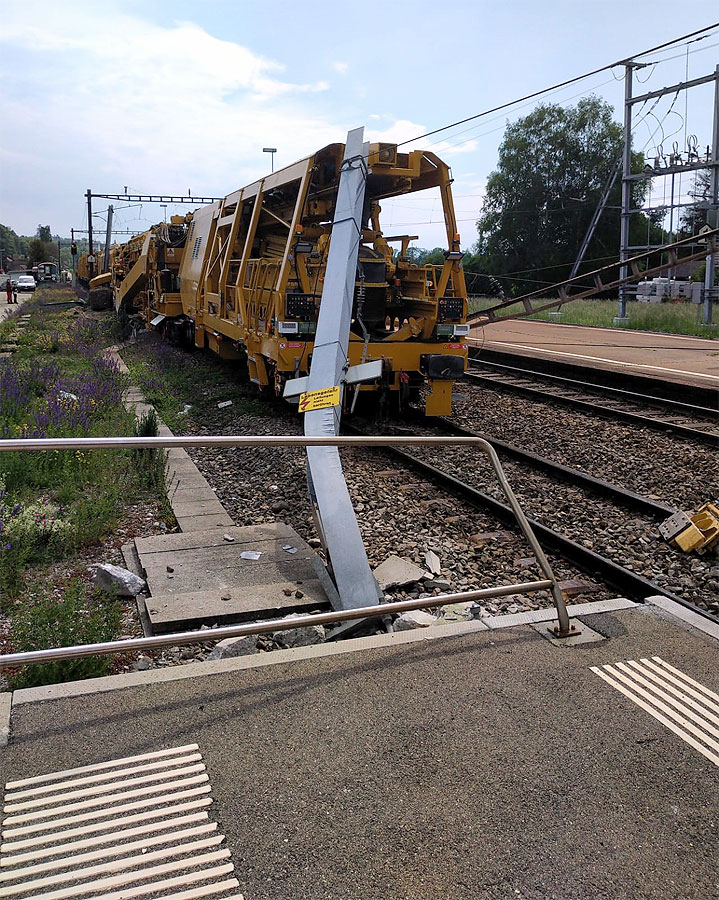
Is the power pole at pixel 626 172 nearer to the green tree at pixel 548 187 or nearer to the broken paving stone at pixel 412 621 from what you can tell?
the broken paving stone at pixel 412 621

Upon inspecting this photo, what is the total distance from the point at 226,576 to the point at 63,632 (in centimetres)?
147

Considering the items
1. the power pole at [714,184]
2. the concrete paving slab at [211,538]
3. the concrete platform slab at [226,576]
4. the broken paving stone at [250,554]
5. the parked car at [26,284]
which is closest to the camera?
the concrete platform slab at [226,576]

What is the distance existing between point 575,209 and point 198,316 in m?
53.5

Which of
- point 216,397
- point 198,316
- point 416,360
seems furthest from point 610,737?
point 198,316

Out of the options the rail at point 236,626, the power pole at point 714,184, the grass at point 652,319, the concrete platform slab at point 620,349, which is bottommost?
the rail at point 236,626

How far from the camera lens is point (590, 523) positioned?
6930mm

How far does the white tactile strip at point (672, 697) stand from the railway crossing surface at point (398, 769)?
0.4 inches

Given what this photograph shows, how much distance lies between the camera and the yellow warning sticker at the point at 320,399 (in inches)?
229

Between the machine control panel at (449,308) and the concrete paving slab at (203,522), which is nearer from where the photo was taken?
the concrete paving slab at (203,522)

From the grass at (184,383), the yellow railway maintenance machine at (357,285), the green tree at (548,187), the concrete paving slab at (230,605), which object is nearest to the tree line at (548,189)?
the green tree at (548,187)

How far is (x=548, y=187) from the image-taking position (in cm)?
6438

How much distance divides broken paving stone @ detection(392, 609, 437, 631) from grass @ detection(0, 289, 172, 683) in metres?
1.63

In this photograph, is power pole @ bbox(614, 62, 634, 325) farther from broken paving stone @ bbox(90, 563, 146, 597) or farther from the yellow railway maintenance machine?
broken paving stone @ bbox(90, 563, 146, 597)

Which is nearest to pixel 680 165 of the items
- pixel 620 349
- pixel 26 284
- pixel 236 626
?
pixel 620 349
